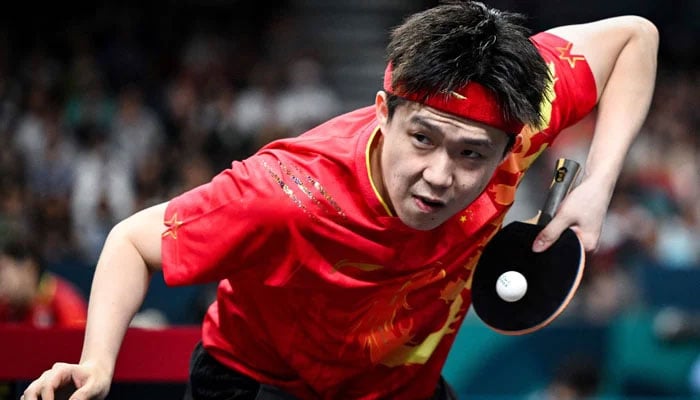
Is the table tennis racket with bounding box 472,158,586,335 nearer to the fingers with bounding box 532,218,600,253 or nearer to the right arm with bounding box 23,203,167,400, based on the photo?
the fingers with bounding box 532,218,600,253

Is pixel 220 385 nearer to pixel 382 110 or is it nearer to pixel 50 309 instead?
pixel 382 110

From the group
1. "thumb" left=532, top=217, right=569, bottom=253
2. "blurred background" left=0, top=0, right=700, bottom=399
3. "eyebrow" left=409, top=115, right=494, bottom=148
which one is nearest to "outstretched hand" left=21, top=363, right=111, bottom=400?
"eyebrow" left=409, top=115, right=494, bottom=148

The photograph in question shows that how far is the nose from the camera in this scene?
7.48 ft

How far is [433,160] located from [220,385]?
2.77 feet

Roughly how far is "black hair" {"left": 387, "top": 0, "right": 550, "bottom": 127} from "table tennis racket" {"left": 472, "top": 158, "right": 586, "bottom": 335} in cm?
33

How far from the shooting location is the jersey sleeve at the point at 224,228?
2.34m

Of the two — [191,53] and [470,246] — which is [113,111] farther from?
[470,246]

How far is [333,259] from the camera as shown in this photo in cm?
248

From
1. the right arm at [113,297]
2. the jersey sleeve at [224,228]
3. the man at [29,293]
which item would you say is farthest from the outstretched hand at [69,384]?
the man at [29,293]

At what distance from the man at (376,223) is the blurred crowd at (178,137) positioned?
182 inches

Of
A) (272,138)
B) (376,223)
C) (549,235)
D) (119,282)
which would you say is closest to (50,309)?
(119,282)

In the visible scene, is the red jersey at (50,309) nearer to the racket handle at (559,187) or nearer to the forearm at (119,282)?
the forearm at (119,282)

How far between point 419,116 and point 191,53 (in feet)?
24.0

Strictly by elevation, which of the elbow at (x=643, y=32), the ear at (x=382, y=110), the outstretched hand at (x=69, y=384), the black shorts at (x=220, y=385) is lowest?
the black shorts at (x=220, y=385)
